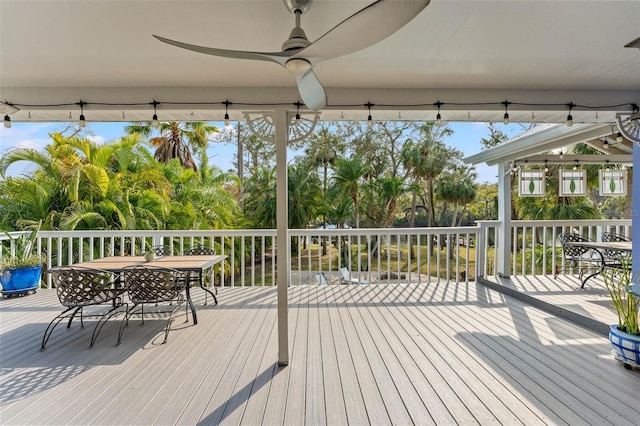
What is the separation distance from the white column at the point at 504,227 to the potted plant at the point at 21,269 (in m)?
7.35

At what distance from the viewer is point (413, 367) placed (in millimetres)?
2693

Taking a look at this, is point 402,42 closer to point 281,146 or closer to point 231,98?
point 281,146

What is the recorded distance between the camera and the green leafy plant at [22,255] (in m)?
4.79

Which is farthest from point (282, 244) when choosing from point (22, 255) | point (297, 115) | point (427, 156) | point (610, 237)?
point (427, 156)

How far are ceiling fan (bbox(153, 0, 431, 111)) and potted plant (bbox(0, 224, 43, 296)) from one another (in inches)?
195

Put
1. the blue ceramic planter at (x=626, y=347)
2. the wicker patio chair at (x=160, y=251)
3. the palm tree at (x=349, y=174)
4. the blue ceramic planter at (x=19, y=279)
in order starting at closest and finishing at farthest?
1. the blue ceramic planter at (x=626, y=347)
2. the blue ceramic planter at (x=19, y=279)
3. the wicker patio chair at (x=160, y=251)
4. the palm tree at (x=349, y=174)

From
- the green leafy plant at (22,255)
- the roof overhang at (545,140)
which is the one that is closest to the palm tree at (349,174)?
the roof overhang at (545,140)

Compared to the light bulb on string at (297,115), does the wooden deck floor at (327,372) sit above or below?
below

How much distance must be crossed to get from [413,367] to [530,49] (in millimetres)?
2679

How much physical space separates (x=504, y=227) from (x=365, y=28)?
5.14 m

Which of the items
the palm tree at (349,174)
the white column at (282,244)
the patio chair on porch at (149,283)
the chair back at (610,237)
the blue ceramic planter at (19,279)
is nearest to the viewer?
the white column at (282,244)

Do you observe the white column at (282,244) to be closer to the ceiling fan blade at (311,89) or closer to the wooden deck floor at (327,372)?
the wooden deck floor at (327,372)

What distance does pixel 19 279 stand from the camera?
15.9ft

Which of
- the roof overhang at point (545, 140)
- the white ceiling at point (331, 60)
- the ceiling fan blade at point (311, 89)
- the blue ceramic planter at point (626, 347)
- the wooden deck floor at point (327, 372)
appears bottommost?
the wooden deck floor at point (327, 372)
